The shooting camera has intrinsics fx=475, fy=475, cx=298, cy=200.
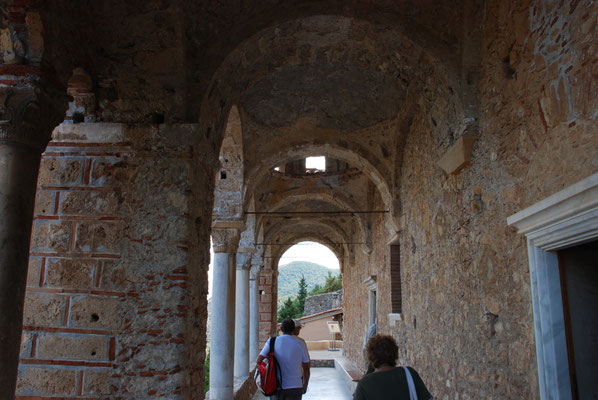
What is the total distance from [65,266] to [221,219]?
4.24 m

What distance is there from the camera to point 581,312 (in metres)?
2.86

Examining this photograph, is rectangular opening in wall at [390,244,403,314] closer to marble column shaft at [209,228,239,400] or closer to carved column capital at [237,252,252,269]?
marble column shaft at [209,228,239,400]

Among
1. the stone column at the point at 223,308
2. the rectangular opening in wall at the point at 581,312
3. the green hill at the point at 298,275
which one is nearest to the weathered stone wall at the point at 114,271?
the rectangular opening in wall at the point at 581,312

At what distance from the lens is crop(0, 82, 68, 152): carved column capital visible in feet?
9.48

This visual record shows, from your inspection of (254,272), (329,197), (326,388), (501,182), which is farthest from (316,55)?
(254,272)

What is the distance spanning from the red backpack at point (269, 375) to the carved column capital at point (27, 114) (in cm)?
288

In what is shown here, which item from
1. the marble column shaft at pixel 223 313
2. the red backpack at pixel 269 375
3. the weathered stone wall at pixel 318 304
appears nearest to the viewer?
the red backpack at pixel 269 375

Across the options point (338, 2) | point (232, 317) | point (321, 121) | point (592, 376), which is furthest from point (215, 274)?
point (592, 376)

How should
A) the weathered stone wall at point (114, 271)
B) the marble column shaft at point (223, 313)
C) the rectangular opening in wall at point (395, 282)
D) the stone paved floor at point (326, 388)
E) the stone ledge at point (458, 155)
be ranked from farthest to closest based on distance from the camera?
1. the stone paved floor at point (326, 388)
2. the rectangular opening in wall at point (395, 282)
3. the marble column shaft at point (223, 313)
4. the stone ledge at point (458, 155)
5. the weathered stone wall at point (114, 271)

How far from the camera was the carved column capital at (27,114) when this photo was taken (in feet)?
9.48

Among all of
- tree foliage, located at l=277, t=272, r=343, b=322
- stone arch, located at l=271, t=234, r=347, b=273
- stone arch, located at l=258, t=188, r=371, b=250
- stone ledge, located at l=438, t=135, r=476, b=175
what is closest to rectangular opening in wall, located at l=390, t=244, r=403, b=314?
stone arch, located at l=258, t=188, r=371, b=250

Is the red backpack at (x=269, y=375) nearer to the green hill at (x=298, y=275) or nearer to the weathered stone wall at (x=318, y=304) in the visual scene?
the weathered stone wall at (x=318, y=304)

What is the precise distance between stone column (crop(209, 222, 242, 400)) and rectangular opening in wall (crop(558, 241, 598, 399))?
5.70m

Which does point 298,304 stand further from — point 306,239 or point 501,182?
point 501,182
